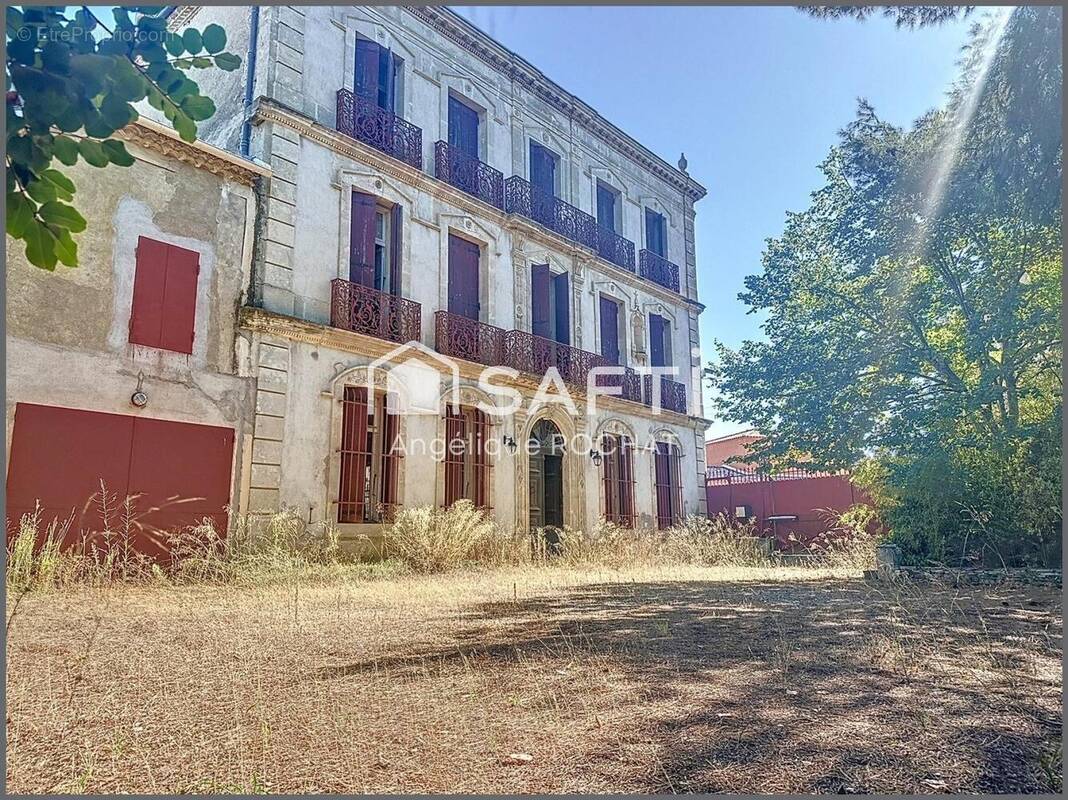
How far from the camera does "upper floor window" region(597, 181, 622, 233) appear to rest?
1606cm

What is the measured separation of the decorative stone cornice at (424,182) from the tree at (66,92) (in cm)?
896

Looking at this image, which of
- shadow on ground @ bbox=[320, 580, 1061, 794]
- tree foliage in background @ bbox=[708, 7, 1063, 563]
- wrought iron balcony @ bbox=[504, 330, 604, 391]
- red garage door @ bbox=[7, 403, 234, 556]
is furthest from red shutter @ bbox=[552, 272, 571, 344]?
shadow on ground @ bbox=[320, 580, 1061, 794]

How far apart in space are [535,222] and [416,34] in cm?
393

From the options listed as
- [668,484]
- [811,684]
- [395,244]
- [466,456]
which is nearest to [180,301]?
[395,244]

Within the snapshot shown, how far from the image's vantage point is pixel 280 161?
994 cm

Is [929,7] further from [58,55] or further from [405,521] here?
[405,521]

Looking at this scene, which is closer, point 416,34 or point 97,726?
point 97,726

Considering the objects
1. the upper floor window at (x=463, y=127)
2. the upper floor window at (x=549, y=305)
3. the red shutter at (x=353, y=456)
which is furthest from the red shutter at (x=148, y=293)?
the upper floor window at (x=549, y=305)

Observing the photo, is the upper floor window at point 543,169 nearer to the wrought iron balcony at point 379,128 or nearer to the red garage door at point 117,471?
the wrought iron balcony at point 379,128

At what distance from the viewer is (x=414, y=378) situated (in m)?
10.9

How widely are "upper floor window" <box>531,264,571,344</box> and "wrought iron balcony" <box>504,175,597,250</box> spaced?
0.92 m

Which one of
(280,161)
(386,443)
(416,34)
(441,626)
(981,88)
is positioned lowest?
(441,626)

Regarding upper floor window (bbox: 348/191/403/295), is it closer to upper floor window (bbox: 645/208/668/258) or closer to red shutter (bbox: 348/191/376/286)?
red shutter (bbox: 348/191/376/286)

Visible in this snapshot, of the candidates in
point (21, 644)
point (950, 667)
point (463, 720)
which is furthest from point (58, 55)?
point (950, 667)
